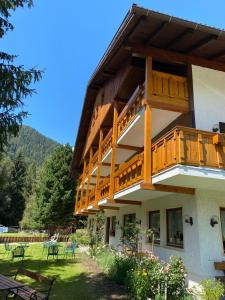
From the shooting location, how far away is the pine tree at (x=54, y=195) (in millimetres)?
38938

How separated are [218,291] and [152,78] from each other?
785 cm

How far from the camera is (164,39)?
1073cm

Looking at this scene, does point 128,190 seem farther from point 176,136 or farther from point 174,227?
point 176,136

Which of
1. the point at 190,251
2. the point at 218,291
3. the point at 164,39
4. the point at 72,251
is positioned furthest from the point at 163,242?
the point at 72,251

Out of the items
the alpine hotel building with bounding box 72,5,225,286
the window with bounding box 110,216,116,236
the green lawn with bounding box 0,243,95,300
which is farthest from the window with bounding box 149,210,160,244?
the window with bounding box 110,216,116,236

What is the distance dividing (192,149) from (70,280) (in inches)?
326

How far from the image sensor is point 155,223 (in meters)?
12.4

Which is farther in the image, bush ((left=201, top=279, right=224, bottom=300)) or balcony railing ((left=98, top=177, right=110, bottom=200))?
balcony railing ((left=98, top=177, right=110, bottom=200))

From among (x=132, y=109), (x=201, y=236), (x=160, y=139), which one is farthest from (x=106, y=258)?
(x=160, y=139)

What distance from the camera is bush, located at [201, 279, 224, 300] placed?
7500 mm

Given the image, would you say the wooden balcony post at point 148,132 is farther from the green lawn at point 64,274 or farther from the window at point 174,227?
the green lawn at point 64,274

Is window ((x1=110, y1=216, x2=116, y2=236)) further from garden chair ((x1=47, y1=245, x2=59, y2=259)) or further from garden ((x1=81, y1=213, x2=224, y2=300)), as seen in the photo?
garden ((x1=81, y1=213, x2=224, y2=300))

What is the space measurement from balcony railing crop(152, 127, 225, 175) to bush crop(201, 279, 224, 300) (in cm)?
355

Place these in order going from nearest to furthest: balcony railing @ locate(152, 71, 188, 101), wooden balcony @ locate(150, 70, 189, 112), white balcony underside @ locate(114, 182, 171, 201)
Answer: white balcony underside @ locate(114, 182, 171, 201) < wooden balcony @ locate(150, 70, 189, 112) < balcony railing @ locate(152, 71, 188, 101)
